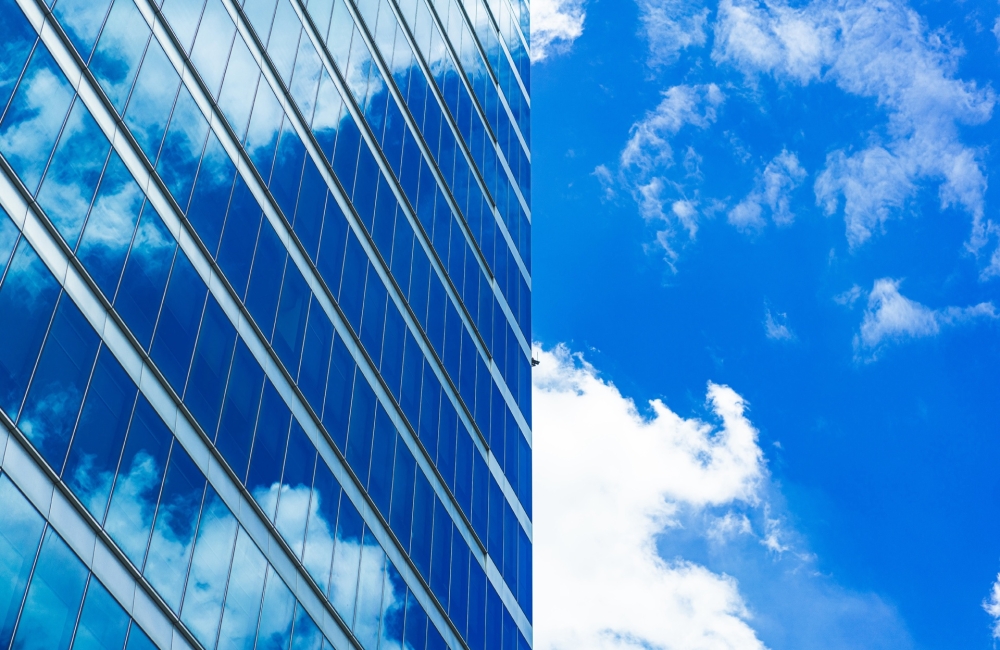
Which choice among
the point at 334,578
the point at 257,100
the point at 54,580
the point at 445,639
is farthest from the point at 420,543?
the point at 54,580

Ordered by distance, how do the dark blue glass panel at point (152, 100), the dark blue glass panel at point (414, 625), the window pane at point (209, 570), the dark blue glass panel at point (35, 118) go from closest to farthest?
the dark blue glass panel at point (35, 118) < the window pane at point (209, 570) < the dark blue glass panel at point (152, 100) < the dark blue glass panel at point (414, 625)

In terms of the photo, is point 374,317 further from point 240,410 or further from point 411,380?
point 240,410

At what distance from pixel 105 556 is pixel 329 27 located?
2105 centimetres

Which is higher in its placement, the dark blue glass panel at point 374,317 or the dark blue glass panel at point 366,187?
the dark blue glass panel at point 366,187

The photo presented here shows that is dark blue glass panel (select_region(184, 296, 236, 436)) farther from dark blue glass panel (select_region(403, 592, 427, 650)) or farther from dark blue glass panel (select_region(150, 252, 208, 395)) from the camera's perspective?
dark blue glass panel (select_region(403, 592, 427, 650))

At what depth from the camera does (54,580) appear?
19.3 m

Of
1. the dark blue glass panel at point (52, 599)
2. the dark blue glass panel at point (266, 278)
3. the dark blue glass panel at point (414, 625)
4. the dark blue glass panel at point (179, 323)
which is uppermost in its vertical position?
the dark blue glass panel at point (266, 278)

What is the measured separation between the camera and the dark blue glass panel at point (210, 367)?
81.3ft

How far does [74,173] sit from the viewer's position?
2209 cm

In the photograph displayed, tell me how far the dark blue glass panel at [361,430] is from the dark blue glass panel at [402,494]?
5.55 feet

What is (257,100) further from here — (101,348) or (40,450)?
(40,450)

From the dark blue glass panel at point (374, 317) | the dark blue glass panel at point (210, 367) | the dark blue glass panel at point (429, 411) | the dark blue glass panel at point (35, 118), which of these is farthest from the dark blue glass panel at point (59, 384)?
the dark blue glass panel at point (429, 411)

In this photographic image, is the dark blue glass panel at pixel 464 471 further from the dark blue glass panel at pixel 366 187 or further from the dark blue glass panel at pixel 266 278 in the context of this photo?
the dark blue glass panel at pixel 266 278

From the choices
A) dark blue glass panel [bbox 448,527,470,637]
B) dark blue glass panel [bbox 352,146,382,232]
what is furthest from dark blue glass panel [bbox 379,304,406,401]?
dark blue glass panel [bbox 448,527,470,637]
